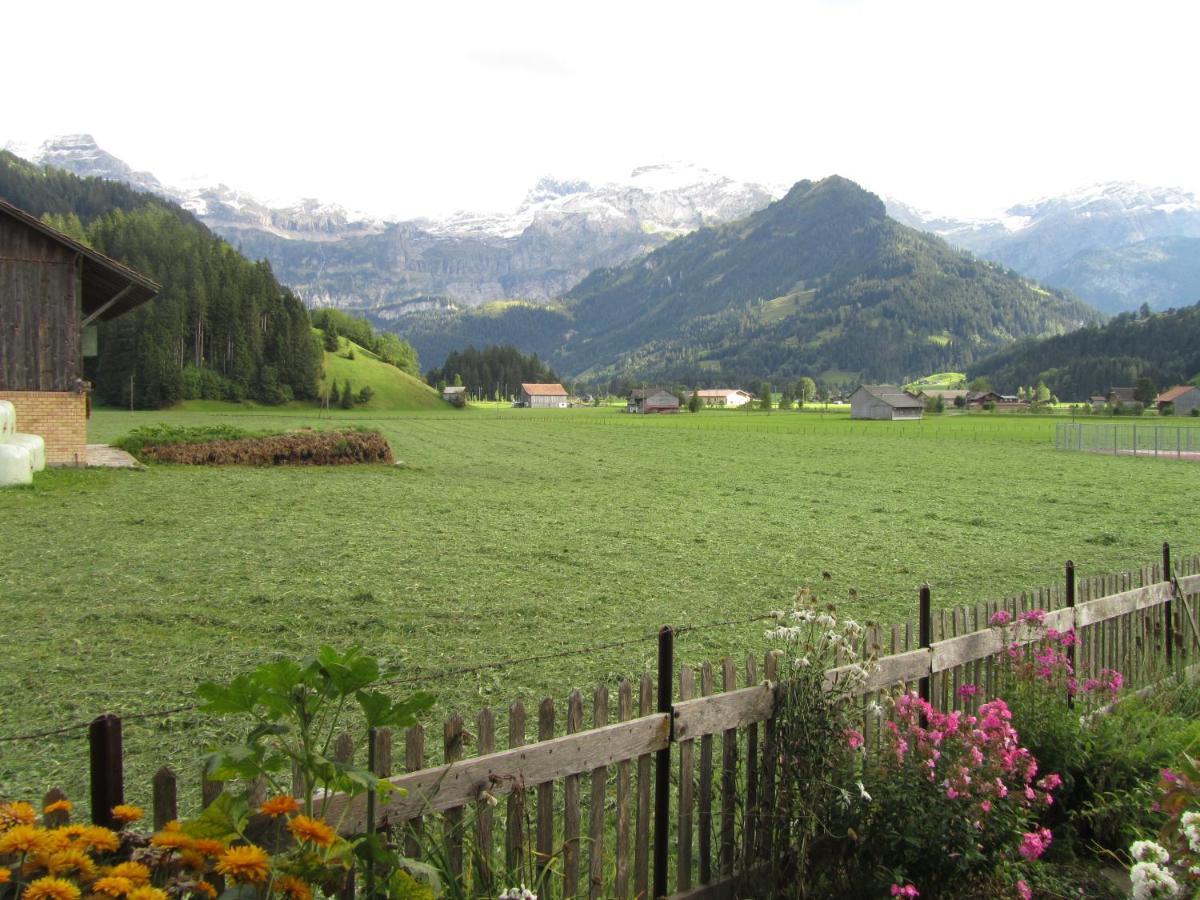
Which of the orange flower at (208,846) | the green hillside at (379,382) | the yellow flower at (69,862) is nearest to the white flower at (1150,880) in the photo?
the orange flower at (208,846)

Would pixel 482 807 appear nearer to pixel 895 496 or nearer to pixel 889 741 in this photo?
pixel 889 741

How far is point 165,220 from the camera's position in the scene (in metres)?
142

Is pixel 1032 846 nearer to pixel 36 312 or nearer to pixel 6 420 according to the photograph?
pixel 6 420

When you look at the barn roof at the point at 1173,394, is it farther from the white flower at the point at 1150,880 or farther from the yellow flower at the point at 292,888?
the yellow flower at the point at 292,888

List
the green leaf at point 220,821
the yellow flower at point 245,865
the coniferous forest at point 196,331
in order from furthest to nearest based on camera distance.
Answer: the coniferous forest at point 196,331, the green leaf at point 220,821, the yellow flower at point 245,865

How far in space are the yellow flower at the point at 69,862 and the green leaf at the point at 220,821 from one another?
382mm

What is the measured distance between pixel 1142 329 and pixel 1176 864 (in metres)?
215

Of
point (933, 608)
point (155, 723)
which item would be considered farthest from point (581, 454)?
point (155, 723)

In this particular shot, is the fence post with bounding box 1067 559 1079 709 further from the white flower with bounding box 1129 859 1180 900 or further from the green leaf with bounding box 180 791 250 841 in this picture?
the green leaf with bounding box 180 791 250 841

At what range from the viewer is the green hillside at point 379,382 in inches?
5266

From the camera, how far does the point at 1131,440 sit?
53188mm

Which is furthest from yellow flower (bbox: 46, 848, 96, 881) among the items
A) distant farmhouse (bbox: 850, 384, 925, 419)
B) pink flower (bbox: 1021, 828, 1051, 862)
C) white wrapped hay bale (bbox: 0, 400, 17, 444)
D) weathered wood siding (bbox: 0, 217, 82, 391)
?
distant farmhouse (bbox: 850, 384, 925, 419)

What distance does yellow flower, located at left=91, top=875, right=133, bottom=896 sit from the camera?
7.21 ft

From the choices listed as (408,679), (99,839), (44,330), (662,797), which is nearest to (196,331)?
(44,330)
